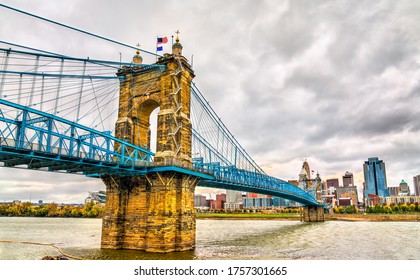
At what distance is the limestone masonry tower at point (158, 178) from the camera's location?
30781 millimetres

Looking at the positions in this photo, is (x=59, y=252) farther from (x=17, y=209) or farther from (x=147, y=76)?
(x=17, y=209)

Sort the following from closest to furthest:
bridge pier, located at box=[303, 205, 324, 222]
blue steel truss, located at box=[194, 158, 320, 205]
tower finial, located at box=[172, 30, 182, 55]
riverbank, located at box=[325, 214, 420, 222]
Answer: tower finial, located at box=[172, 30, 182, 55] < blue steel truss, located at box=[194, 158, 320, 205] < riverbank, located at box=[325, 214, 420, 222] < bridge pier, located at box=[303, 205, 324, 222]

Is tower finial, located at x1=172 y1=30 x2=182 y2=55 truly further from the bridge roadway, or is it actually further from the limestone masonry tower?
the bridge roadway

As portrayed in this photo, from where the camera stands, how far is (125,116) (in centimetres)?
3659

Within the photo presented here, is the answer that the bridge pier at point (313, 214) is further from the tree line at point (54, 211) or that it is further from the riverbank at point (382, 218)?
the tree line at point (54, 211)

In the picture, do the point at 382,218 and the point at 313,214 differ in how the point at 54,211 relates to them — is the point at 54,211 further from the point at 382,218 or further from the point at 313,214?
the point at 382,218

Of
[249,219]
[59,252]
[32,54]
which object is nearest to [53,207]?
[249,219]

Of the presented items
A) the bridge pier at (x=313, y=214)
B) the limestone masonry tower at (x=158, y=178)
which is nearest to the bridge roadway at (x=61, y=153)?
the limestone masonry tower at (x=158, y=178)

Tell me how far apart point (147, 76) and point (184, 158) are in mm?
10255

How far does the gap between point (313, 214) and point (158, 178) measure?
89605mm

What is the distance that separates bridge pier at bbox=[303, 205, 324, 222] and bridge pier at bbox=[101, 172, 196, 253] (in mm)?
83833

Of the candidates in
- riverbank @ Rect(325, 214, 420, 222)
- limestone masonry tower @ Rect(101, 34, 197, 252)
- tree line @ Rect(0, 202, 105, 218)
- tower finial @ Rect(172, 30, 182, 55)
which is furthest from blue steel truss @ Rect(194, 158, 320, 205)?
tree line @ Rect(0, 202, 105, 218)

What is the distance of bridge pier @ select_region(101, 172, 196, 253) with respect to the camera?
99.3 ft
